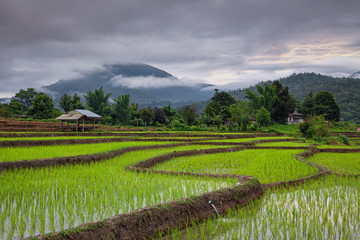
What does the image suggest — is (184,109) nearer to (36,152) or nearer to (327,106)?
(327,106)

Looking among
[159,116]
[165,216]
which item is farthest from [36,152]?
[159,116]

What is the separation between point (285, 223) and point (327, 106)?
49891 millimetres

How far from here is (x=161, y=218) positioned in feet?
11.0

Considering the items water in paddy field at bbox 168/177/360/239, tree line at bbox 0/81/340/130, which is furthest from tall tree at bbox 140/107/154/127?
water in paddy field at bbox 168/177/360/239

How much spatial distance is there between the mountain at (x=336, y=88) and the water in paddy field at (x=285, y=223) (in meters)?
67.8

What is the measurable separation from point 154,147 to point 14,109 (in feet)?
132

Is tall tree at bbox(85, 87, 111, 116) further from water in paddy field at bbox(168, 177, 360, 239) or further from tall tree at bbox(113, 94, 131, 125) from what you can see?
water in paddy field at bbox(168, 177, 360, 239)

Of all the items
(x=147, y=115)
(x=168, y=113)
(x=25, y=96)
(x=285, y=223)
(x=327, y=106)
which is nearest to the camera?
(x=285, y=223)

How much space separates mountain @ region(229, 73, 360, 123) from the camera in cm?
6806

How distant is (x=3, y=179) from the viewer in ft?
17.4

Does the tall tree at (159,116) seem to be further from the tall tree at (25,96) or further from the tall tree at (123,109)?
the tall tree at (25,96)

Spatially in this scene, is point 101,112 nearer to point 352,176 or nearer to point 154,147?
point 154,147

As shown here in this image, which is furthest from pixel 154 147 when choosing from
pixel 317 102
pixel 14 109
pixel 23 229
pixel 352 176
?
pixel 317 102

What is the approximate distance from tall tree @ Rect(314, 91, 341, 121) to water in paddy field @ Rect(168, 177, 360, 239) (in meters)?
48.1
